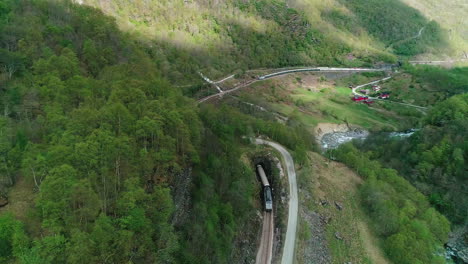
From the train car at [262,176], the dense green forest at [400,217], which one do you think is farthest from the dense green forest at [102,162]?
the dense green forest at [400,217]

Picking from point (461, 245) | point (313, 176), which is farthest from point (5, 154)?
point (461, 245)

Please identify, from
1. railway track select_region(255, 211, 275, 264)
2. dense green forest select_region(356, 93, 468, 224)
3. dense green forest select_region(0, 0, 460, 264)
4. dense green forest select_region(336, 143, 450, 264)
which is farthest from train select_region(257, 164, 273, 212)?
dense green forest select_region(356, 93, 468, 224)

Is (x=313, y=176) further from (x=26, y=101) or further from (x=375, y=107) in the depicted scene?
(x=375, y=107)

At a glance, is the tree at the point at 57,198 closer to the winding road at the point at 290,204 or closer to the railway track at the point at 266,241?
the railway track at the point at 266,241

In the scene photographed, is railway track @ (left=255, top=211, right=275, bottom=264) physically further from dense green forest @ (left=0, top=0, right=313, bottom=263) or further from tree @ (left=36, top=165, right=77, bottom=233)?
tree @ (left=36, top=165, right=77, bottom=233)

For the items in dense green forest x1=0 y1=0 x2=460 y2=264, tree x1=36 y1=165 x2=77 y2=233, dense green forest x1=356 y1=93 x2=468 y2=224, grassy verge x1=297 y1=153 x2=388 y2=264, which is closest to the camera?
tree x1=36 y1=165 x2=77 y2=233

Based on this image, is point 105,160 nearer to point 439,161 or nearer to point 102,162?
point 102,162
